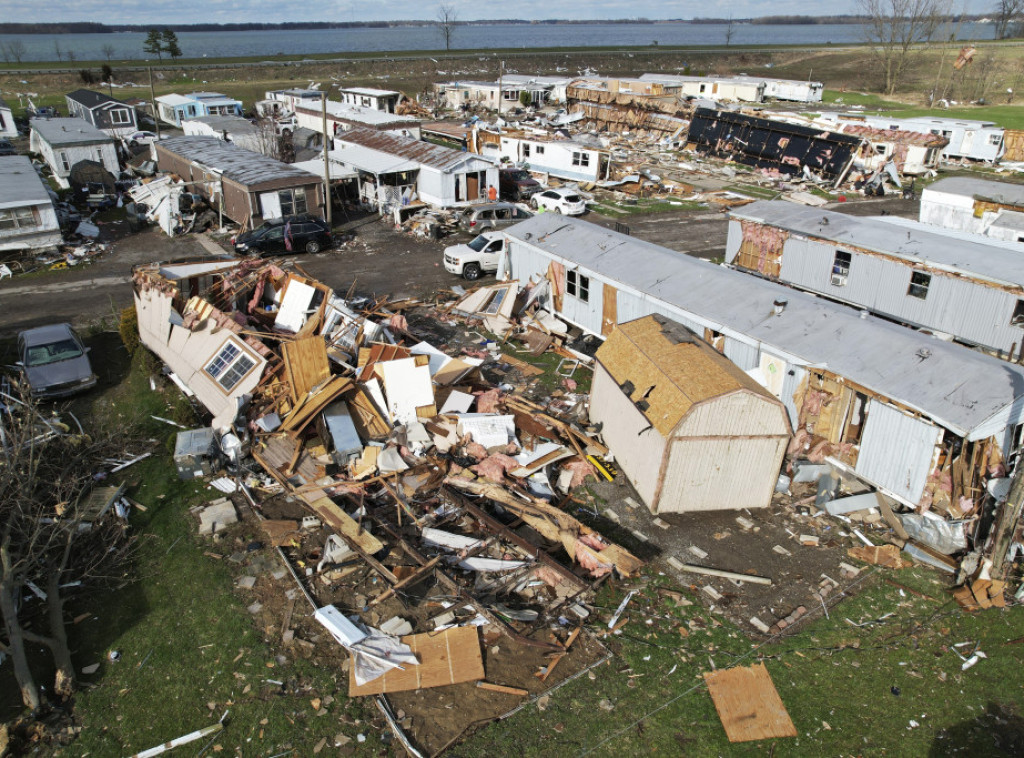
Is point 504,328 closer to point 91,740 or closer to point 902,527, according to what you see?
point 902,527

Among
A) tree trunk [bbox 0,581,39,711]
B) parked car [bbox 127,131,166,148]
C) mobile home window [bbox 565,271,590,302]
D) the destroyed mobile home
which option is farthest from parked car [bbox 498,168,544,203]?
tree trunk [bbox 0,581,39,711]

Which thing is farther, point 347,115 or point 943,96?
point 943,96

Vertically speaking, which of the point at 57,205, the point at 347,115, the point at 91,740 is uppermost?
the point at 347,115

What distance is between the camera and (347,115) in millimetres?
46844

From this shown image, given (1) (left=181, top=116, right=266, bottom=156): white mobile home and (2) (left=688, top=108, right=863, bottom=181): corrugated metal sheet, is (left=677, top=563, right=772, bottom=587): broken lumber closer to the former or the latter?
(2) (left=688, top=108, right=863, bottom=181): corrugated metal sheet

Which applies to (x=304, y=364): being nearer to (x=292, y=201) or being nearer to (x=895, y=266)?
(x=895, y=266)

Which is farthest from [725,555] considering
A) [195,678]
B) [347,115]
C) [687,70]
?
[687,70]

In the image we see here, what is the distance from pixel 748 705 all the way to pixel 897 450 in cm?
615

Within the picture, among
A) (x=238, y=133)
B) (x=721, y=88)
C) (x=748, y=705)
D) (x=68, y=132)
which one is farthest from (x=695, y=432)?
(x=721, y=88)

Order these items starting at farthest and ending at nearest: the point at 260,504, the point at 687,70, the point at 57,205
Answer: the point at 687,70, the point at 57,205, the point at 260,504

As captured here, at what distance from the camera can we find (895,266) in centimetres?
1961

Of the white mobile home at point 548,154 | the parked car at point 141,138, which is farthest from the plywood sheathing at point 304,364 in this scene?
the parked car at point 141,138

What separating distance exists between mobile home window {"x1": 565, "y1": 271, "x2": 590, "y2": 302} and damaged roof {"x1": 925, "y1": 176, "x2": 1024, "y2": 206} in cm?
1878

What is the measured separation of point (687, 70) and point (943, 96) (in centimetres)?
3736
